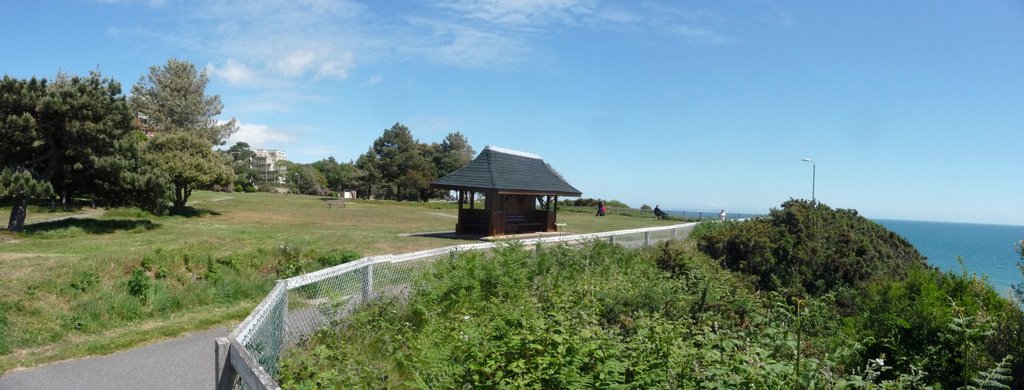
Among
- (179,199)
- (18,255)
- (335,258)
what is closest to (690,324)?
(335,258)

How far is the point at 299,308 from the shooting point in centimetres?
710

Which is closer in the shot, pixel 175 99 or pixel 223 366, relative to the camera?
pixel 223 366

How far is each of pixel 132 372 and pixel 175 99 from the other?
5216 centimetres

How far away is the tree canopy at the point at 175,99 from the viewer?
52.2 metres

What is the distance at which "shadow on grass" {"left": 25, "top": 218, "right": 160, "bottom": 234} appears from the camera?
1942 centimetres

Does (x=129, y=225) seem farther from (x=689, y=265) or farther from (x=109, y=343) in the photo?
(x=689, y=265)

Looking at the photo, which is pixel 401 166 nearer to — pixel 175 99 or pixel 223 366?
pixel 175 99

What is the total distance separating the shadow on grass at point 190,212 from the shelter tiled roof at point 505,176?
12695mm

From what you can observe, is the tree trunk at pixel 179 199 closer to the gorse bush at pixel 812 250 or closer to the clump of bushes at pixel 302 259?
the clump of bushes at pixel 302 259

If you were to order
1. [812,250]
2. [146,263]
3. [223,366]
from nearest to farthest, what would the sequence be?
[223,366]
[146,263]
[812,250]

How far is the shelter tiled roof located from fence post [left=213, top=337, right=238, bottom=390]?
19216mm

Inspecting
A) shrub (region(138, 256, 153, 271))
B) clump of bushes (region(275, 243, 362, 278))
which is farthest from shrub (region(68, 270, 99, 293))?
clump of bushes (region(275, 243, 362, 278))

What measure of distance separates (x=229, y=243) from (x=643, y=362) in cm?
1320

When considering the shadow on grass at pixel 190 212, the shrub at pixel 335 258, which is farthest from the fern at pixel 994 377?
the shadow on grass at pixel 190 212
